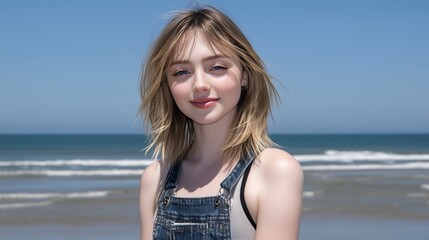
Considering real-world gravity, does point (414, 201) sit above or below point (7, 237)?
above

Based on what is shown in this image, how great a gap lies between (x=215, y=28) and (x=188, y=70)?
17cm

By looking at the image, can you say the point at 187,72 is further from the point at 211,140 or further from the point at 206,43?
the point at 211,140

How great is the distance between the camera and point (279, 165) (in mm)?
1959

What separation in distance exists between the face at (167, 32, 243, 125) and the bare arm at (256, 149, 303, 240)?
284 mm

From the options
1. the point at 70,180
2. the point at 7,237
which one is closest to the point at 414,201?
the point at 7,237

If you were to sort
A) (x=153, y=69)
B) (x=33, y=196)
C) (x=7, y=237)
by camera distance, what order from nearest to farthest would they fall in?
(x=153, y=69) → (x=7, y=237) → (x=33, y=196)

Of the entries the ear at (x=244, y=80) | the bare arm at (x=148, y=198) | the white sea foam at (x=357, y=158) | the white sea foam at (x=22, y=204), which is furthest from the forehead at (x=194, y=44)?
the white sea foam at (x=357, y=158)

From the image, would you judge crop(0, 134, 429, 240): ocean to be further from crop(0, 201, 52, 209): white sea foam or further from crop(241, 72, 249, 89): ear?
crop(241, 72, 249, 89): ear

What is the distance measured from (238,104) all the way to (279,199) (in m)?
0.48

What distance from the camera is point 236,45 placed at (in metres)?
2.16

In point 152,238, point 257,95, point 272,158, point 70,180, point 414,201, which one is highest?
point 70,180

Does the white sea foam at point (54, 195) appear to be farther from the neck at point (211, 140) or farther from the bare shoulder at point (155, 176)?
the neck at point (211, 140)

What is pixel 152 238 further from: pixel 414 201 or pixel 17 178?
pixel 17 178

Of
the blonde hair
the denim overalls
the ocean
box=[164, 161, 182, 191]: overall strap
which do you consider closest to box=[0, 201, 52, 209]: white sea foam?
the ocean
